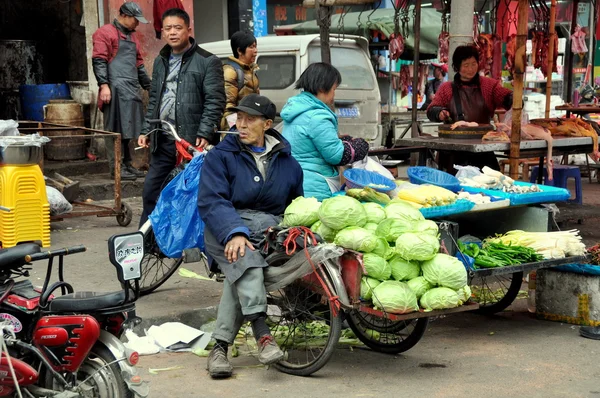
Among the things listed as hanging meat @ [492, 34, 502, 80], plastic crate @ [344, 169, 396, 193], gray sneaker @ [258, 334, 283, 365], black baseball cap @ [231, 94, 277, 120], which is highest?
hanging meat @ [492, 34, 502, 80]

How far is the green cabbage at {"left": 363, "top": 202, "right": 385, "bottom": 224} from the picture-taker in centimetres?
523

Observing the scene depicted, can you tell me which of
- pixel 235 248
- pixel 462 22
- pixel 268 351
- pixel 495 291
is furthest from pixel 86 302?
pixel 462 22

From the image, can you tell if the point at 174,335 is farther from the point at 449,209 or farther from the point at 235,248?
the point at 449,209

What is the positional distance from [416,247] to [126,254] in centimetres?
181

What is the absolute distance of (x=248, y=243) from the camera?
503cm

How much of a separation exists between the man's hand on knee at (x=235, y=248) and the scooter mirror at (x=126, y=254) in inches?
43.0

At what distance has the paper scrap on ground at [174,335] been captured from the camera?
5.67 metres

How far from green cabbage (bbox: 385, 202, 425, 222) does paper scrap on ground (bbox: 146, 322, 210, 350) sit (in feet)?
4.93

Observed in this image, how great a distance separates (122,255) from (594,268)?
3.74 meters

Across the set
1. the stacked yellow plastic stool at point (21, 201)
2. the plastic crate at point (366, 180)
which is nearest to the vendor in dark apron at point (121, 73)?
the stacked yellow plastic stool at point (21, 201)

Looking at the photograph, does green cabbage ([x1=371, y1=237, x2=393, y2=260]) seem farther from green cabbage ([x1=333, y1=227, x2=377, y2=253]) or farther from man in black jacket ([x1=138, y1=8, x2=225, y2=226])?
man in black jacket ([x1=138, y1=8, x2=225, y2=226])

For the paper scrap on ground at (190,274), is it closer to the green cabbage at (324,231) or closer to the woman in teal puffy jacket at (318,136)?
the woman in teal puffy jacket at (318,136)

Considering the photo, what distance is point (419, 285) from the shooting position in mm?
4949

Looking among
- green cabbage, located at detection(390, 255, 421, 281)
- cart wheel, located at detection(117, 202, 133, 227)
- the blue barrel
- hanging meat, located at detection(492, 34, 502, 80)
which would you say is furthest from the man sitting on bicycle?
the blue barrel
